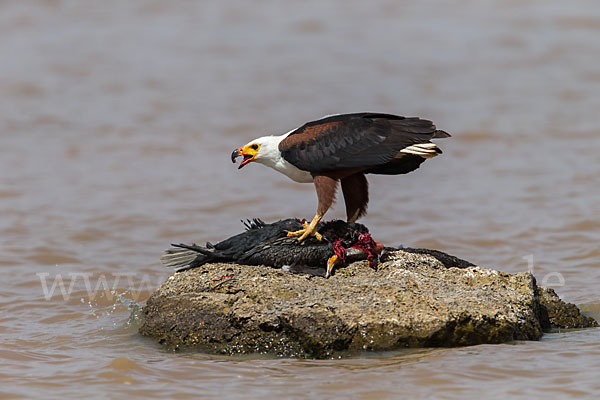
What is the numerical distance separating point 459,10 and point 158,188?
40.1ft

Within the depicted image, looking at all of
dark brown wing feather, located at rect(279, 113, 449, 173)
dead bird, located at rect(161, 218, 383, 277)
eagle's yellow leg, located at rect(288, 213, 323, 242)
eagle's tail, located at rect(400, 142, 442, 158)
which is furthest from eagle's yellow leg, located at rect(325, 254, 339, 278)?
eagle's tail, located at rect(400, 142, 442, 158)

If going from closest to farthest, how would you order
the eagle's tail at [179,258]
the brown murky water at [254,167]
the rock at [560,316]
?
the brown murky water at [254,167] < the rock at [560,316] < the eagle's tail at [179,258]

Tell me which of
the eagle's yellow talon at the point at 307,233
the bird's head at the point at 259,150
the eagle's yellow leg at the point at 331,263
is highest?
the bird's head at the point at 259,150

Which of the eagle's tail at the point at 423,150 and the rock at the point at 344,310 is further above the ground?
the eagle's tail at the point at 423,150

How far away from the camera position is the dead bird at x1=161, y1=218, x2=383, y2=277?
6.20m

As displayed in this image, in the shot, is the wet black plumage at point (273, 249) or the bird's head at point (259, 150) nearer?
the wet black plumage at point (273, 249)

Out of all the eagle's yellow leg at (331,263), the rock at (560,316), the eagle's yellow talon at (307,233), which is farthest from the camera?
the rock at (560,316)

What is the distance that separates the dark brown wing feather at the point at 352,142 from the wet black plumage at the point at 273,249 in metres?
0.48

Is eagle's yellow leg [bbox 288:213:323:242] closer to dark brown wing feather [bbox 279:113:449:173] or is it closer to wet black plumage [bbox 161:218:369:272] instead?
wet black plumage [bbox 161:218:369:272]

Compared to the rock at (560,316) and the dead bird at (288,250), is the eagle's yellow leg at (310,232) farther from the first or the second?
the rock at (560,316)

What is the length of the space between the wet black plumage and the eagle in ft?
0.32

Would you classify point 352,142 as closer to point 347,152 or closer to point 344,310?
point 347,152

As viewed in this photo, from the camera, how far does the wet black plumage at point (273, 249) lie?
6.21m

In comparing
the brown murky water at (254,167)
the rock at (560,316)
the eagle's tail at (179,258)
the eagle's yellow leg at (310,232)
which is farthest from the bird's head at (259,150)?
the rock at (560,316)
